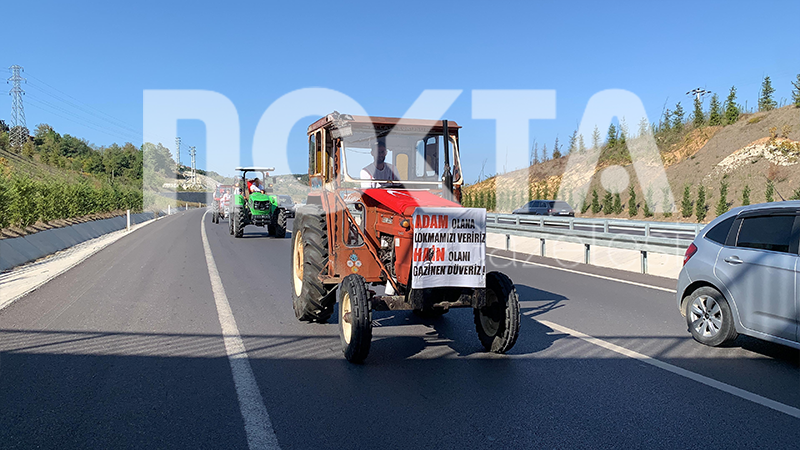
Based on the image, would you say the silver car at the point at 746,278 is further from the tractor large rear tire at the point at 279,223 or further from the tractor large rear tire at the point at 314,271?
the tractor large rear tire at the point at 279,223

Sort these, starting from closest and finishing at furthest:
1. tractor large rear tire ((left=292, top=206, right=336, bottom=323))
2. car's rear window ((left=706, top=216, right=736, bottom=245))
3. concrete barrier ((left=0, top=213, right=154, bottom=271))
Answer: car's rear window ((left=706, top=216, right=736, bottom=245))
tractor large rear tire ((left=292, top=206, right=336, bottom=323))
concrete barrier ((left=0, top=213, right=154, bottom=271))

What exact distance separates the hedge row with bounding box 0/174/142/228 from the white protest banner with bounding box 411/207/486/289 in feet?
59.6

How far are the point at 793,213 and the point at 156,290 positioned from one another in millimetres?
9672

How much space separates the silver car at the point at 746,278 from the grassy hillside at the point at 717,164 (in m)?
30.0

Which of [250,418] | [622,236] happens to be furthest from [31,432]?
[622,236]

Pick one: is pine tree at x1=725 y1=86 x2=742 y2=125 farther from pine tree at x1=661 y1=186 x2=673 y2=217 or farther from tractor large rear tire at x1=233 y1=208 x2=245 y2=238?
tractor large rear tire at x1=233 y1=208 x2=245 y2=238

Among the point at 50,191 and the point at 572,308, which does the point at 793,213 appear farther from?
the point at 50,191

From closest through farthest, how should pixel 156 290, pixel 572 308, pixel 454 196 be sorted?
1. pixel 454 196
2. pixel 572 308
3. pixel 156 290

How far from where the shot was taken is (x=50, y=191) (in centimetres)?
2622

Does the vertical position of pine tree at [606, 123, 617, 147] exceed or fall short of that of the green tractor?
it exceeds it

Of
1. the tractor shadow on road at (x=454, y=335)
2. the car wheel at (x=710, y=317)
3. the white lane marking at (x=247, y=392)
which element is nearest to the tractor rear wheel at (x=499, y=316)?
the tractor shadow on road at (x=454, y=335)

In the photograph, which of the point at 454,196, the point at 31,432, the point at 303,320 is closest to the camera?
the point at 31,432

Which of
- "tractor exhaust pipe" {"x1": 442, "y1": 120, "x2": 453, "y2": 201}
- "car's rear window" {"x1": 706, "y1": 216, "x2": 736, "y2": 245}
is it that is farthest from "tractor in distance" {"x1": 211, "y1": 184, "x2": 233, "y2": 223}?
"car's rear window" {"x1": 706, "y1": 216, "x2": 736, "y2": 245}

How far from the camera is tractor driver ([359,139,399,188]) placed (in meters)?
7.11
